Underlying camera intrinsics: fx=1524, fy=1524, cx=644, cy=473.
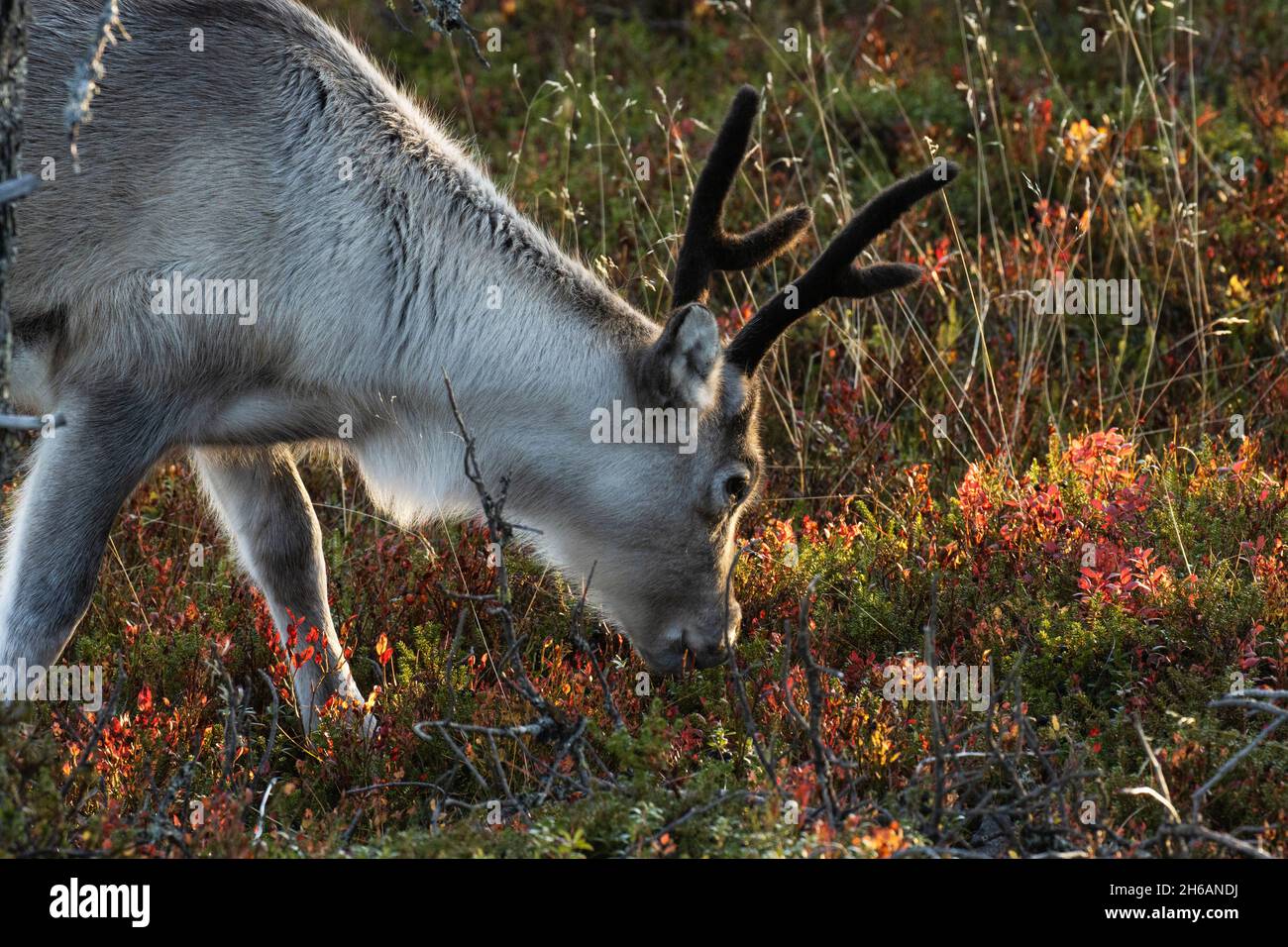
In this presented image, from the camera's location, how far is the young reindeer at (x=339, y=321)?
443cm

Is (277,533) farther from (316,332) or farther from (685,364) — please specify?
(685,364)

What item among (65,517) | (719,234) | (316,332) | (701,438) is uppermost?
(719,234)

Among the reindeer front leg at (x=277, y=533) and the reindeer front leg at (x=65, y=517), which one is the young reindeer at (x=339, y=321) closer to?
the reindeer front leg at (x=65, y=517)

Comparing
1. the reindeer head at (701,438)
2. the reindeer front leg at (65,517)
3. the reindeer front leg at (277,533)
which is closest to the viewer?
the reindeer front leg at (65,517)

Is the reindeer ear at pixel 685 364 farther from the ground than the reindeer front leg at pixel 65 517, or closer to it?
farther from the ground

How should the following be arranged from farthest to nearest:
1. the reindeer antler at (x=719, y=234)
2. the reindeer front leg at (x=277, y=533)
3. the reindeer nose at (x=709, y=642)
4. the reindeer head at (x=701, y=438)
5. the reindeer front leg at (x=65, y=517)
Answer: the reindeer front leg at (x=277, y=533) → the reindeer nose at (x=709, y=642) → the reindeer antler at (x=719, y=234) → the reindeer head at (x=701, y=438) → the reindeer front leg at (x=65, y=517)

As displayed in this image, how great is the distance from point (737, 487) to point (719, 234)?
32.6 inches

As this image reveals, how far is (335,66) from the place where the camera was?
189 inches

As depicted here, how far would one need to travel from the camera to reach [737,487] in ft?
15.8

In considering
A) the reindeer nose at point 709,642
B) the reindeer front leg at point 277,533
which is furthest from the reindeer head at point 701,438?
the reindeer front leg at point 277,533

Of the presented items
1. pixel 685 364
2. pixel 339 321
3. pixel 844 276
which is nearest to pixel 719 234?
pixel 844 276

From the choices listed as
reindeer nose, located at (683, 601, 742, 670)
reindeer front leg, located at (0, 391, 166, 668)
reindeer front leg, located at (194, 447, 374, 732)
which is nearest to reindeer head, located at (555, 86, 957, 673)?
reindeer nose, located at (683, 601, 742, 670)

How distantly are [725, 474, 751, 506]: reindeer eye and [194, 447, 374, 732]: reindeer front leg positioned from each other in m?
1.46
